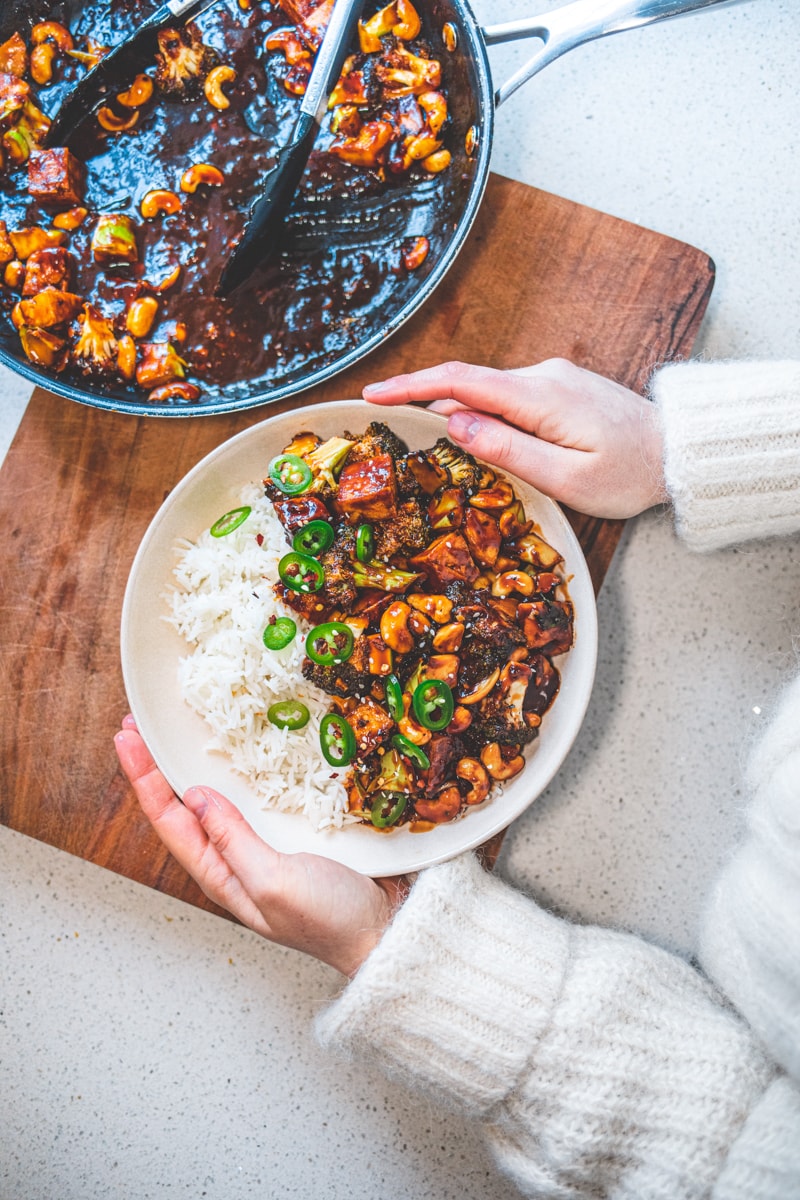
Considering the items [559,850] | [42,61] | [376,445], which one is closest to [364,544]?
[376,445]

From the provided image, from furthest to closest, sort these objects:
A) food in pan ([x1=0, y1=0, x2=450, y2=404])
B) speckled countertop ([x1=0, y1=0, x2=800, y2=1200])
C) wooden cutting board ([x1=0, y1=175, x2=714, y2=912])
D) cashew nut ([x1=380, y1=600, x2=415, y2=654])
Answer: speckled countertop ([x1=0, y1=0, x2=800, y2=1200])
wooden cutting board ([x1=0, y1=175, x2=714, y2=912])
food in pan ([x1=0, y1=0, x2=450, y2=404])
cashew nut ([x1=380, y1=600, x2=415, y2=654])

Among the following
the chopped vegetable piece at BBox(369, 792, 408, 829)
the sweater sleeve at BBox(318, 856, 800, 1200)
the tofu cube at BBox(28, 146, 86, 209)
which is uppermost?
the tofu cube at BBox(28, 146, 86, 209)

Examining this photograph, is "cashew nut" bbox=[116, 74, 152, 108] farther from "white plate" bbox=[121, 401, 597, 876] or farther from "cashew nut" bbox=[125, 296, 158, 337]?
"white plate" bbox=[121, 401, 597, 876]

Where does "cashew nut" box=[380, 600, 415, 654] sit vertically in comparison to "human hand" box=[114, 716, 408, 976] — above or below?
above

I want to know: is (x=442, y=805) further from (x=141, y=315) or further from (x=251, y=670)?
(x=141, y=315)

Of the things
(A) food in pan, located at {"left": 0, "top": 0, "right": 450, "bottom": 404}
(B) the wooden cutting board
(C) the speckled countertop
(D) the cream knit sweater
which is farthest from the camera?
(C) the speckled countertop

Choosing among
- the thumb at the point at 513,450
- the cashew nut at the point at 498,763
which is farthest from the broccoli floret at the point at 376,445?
the cashew nut at the point at 498,763

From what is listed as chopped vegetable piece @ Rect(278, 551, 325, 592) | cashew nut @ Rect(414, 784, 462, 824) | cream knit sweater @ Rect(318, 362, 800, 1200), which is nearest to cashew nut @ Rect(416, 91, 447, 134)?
cream knit sweater @ Rect(318, 362, 800, 1200)

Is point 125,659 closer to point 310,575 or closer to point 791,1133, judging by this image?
point 310,575
